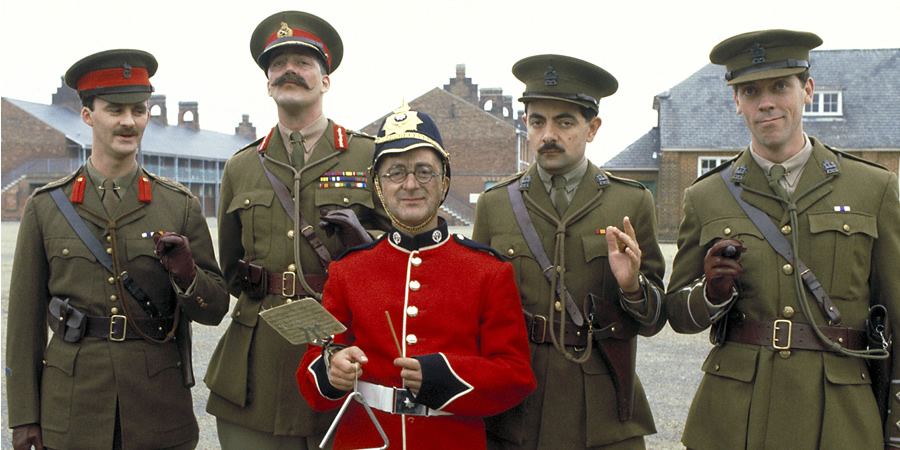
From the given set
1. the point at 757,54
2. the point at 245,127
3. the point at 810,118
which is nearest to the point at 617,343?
the point at 757,54

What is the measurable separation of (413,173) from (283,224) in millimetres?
1170

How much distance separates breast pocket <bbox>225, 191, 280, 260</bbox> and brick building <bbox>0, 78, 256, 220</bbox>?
47.7 m

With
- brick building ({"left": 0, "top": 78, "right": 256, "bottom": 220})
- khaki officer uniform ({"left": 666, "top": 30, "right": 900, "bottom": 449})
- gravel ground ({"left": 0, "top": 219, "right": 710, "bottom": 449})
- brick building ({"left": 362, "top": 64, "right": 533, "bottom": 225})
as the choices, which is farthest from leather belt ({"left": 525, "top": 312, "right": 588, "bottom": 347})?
brick building ({"left": 0, "top": 78, "right": 256, "bottom": 220})

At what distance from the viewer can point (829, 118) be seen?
3070cm

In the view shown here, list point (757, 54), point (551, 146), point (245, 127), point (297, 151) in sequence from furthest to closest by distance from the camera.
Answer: point (245, 127) → point (297, 151) → point (551, 146) → point (757, 54)

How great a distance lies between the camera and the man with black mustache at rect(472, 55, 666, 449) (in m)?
3.32

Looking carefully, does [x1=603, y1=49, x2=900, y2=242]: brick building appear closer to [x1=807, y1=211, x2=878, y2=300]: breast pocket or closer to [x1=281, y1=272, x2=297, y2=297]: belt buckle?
[x1=807, y1=211, x2=878, y2=300]: breast pocket

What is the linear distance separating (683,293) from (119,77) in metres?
2.89

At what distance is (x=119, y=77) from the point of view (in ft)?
12.5

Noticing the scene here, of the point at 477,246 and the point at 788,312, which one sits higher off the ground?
the point at 477,246

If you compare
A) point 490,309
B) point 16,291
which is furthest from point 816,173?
point 16,291

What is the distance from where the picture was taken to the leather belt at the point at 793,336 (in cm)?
306

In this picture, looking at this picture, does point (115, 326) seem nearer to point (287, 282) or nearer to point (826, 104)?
point (287, 282)

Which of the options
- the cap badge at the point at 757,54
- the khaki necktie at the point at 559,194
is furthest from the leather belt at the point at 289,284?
the cap badge at the point at 757,54
